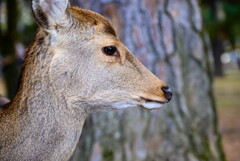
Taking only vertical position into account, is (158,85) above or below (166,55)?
above

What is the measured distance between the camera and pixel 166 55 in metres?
4.81

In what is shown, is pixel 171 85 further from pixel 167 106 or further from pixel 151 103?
pixel 151 103

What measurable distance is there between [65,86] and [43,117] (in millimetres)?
269

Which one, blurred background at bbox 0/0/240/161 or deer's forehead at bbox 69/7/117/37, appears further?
blurred background at bbox 0/0/240/161

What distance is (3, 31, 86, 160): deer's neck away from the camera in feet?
9.06

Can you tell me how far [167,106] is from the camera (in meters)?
4.79

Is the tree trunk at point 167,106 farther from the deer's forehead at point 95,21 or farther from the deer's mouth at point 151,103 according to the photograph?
the deer's mouth at point 151,103

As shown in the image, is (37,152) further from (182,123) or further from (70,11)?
(182,123)

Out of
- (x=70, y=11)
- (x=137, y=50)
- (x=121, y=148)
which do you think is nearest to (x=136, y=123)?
(x=121, y=148)

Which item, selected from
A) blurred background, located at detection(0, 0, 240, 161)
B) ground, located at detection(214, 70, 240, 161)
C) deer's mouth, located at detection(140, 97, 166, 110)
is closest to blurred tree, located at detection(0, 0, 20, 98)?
ground, located at detection(214, 70, 240, 161)

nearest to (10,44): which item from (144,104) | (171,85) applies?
(171,85)

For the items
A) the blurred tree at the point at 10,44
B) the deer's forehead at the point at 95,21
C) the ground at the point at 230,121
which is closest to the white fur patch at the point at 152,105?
the deer's forehead at the point at 95,21

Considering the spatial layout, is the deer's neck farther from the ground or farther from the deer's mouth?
the ground

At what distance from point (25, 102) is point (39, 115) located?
0.15 meters
